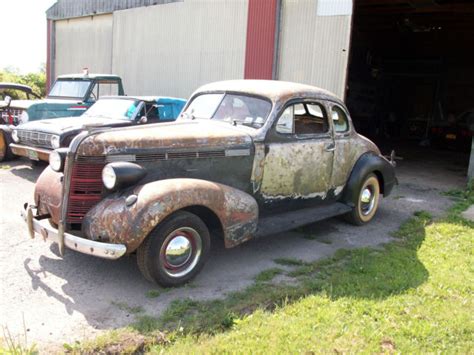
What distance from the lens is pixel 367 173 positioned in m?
6.29

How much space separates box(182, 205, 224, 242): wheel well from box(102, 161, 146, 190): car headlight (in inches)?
22.6

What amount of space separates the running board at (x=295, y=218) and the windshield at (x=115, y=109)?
447 centimetres

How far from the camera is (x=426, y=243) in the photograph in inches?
224

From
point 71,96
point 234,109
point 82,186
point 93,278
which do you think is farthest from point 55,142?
point 93,278

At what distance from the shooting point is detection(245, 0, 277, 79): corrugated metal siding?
444 inches

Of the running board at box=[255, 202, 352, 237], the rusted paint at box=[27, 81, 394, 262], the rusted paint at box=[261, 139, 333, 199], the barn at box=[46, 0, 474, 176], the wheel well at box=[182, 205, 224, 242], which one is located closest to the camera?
the rusted paint at box=[27, 81, 394, 262]

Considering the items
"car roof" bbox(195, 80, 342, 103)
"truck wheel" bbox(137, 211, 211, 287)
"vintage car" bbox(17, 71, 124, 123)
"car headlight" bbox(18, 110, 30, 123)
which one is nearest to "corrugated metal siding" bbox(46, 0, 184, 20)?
"vintage car" bbox(17, 71, 124, 123)

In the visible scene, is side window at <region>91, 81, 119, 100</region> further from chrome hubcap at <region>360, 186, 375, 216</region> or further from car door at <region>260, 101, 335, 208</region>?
chrome hubcap at <region>360, 186, 375, 216</region>

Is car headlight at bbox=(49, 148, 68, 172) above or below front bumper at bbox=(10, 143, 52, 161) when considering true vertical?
above

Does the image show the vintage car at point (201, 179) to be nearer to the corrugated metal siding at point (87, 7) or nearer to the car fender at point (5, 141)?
the car fender at point (5, 141)

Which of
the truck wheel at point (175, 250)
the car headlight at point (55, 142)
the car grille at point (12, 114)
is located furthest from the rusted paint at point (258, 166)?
the car grille at point (12, 114)

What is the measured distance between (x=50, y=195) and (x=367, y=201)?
4.30m

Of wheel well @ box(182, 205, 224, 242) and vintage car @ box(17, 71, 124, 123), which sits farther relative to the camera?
vintage car @ box(17, 71, 124, 123)

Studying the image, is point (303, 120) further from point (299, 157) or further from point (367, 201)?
point (367, 201)
